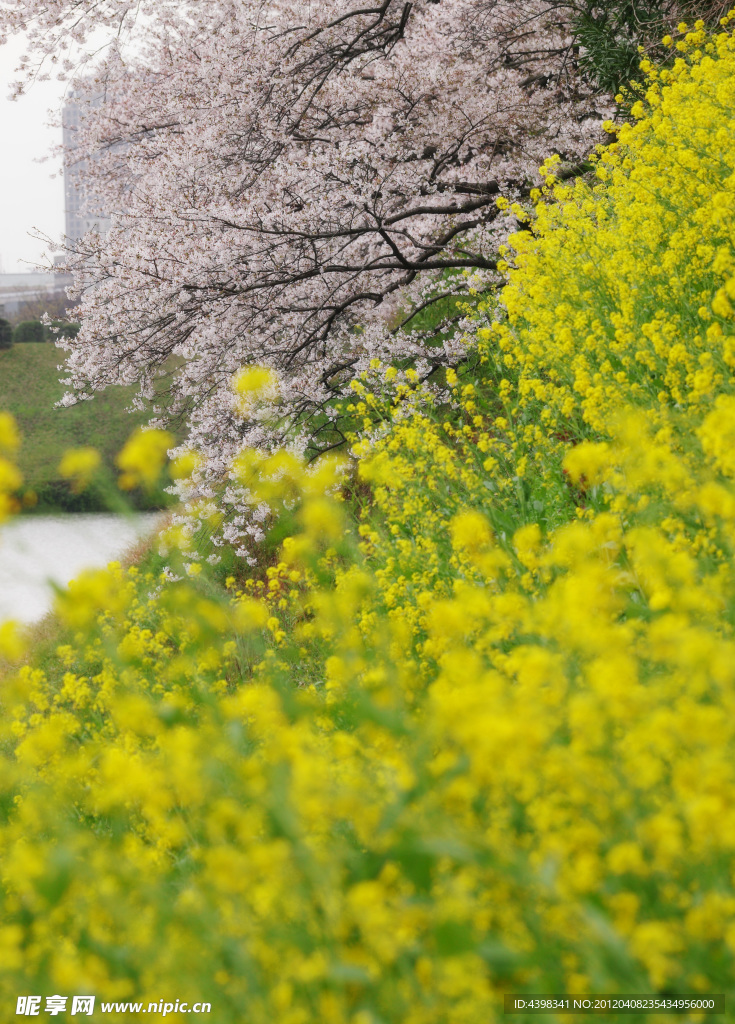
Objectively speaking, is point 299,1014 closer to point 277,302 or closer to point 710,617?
point 710,617

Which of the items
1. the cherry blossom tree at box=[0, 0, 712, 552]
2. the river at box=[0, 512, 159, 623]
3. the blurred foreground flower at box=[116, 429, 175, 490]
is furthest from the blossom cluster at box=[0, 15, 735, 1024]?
the cherry blossom tree at box=[0, 0, 712, 552]

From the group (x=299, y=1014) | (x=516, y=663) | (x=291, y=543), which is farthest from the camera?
(x=291, y=543)

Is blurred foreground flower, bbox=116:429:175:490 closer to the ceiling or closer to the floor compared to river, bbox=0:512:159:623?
closer to the ceiling

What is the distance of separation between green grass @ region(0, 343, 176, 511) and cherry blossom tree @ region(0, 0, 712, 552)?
1448 centimetres

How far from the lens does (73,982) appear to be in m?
1.73

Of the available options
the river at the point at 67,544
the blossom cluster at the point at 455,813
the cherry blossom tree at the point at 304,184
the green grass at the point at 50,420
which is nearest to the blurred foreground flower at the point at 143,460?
the blossom cluster at the point at 455,813

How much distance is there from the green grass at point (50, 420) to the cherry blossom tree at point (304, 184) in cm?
1448

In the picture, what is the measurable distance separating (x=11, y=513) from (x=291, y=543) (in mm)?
1119

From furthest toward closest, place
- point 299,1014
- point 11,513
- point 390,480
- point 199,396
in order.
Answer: point 199,396 → point 390,480 → point 11,513 → point 299,1014

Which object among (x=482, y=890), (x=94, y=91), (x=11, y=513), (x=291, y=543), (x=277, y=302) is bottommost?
(x=482, y=890)

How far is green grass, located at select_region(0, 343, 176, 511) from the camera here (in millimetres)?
22844

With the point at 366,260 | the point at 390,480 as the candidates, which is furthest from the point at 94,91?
the point at 390,480

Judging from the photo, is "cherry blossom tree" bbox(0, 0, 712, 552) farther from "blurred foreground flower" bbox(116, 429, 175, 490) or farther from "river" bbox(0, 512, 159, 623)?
"blurred foreground flower" bbox(116, 429, 175, 490)

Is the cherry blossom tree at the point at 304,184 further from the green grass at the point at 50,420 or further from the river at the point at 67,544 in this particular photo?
the green grass at the point at 50,420
